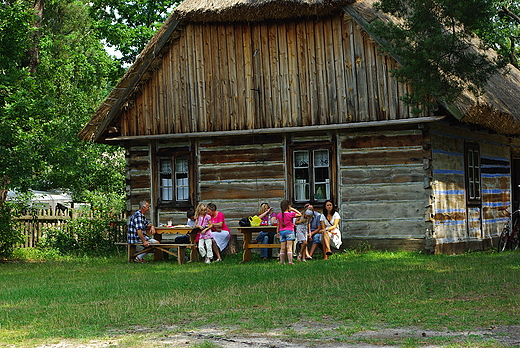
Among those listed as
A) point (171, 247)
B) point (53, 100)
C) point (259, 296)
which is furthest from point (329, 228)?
point (53, 100)

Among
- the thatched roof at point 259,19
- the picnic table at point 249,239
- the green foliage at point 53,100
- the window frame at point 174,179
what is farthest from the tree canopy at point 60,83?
the picnic table at point 249,239

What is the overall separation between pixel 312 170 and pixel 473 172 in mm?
4628

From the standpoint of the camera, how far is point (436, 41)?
1409 centimetres

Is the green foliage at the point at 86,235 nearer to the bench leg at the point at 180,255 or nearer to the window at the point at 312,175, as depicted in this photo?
the bench leg at the point at 180,255

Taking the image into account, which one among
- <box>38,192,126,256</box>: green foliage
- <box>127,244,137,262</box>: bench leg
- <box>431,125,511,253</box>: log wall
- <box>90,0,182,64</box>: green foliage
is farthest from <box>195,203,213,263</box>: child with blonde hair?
<box>90,0,182,64</box>: green foliage

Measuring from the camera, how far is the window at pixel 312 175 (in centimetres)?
1872

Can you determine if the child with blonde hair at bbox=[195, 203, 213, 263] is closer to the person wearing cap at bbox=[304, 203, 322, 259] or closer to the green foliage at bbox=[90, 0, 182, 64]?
the person wearing cap at bbox=[304, 203, 322, 259]

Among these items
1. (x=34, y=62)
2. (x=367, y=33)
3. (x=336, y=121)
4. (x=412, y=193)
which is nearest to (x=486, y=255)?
(x=412, y=193)

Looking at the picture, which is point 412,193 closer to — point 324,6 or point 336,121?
point 336,121

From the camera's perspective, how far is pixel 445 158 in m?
18.6

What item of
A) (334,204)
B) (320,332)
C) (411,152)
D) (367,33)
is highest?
(367,33)

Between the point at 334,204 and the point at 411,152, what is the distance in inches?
88.3

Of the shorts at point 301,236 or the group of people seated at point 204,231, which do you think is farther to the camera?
the group of people seated at point 204,231

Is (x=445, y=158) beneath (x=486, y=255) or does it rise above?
above
